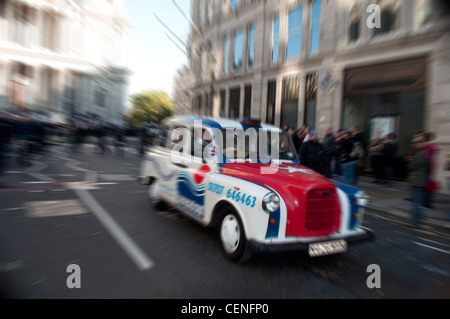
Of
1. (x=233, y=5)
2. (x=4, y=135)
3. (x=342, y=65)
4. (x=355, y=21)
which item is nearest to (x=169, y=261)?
(x=4, y=135)

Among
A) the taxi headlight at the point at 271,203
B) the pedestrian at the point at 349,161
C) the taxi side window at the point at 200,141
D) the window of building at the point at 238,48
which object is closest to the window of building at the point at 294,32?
the window of building at the point at 238,48

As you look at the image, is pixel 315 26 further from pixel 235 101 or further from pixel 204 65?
pixel 204 65

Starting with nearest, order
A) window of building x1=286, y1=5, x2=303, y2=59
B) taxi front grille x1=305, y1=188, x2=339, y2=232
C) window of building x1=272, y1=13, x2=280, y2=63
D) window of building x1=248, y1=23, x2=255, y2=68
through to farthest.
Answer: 1. taxi front grille x1=305, y1=188, x2=339, y2=232
2. window of building x1=286, y1=5, x2=303, y2=59
3. window of building x1=272, y1=13, x2=280, y2=63
4. window of building x1=248, y1=23, x2=255, y2=68

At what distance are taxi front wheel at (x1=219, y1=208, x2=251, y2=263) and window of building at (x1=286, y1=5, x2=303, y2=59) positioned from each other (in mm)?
15483

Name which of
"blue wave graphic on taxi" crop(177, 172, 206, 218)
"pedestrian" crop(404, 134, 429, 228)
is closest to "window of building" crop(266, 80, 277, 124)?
"pedestrian" crop(404, 134, 429, 228)

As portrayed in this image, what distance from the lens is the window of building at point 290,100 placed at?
1758 centimetres

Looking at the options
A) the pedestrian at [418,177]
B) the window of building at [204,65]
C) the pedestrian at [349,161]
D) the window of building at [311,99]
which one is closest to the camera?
the pedestrian at [418,177]

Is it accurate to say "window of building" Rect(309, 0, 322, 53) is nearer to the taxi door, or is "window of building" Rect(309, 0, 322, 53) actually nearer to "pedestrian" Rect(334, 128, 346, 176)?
"pedestrian" Rect(334, 128, 346, 176)

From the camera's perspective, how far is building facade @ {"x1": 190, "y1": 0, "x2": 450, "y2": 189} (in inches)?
437

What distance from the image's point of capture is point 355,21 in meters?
14.1

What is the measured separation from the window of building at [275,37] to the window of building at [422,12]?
828 cm

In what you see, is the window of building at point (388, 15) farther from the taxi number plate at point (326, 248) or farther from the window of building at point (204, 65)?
the window of building at point (204, 65)

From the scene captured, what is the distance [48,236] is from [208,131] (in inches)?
109
